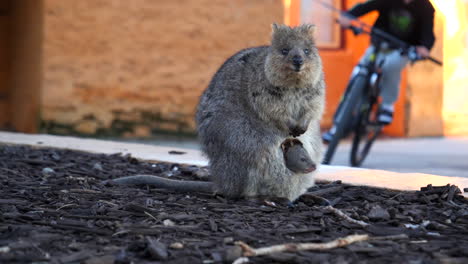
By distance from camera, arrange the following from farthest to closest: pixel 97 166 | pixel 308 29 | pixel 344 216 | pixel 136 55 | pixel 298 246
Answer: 1. pixel 136 55
2. pixel 97 166
3. pixel 308 29
4. pixel 344 216
5. pixel 298 246

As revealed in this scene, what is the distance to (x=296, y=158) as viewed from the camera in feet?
15.7

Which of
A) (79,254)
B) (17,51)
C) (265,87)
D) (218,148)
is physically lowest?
(79,254)

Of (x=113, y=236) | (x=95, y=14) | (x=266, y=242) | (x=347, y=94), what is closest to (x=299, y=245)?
(x=266, y=242)

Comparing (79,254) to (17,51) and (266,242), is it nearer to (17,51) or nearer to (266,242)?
(266,242)

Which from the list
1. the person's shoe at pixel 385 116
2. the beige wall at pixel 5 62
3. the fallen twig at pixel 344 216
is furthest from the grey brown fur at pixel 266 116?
the beige wall at pixel 5 62

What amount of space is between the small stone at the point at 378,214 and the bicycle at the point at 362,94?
3.74 meters

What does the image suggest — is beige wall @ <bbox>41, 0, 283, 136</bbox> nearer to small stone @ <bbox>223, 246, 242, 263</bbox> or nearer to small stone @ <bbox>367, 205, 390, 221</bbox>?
small stone @ <bbox>367, 205, 390, 221</bbox>

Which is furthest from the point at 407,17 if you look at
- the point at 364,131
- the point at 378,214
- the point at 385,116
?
the point at 378,214

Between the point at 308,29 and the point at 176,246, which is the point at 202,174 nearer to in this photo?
the point at 308,29

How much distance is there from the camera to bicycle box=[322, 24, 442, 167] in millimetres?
8352

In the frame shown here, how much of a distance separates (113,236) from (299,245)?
2.82 feet

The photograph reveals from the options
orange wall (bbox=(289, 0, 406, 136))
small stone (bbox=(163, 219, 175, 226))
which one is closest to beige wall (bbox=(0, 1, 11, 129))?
orange wall (bbox=(289, 0, 406, 136))

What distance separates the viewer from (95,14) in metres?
10.6

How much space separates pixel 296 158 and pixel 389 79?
410 cm
